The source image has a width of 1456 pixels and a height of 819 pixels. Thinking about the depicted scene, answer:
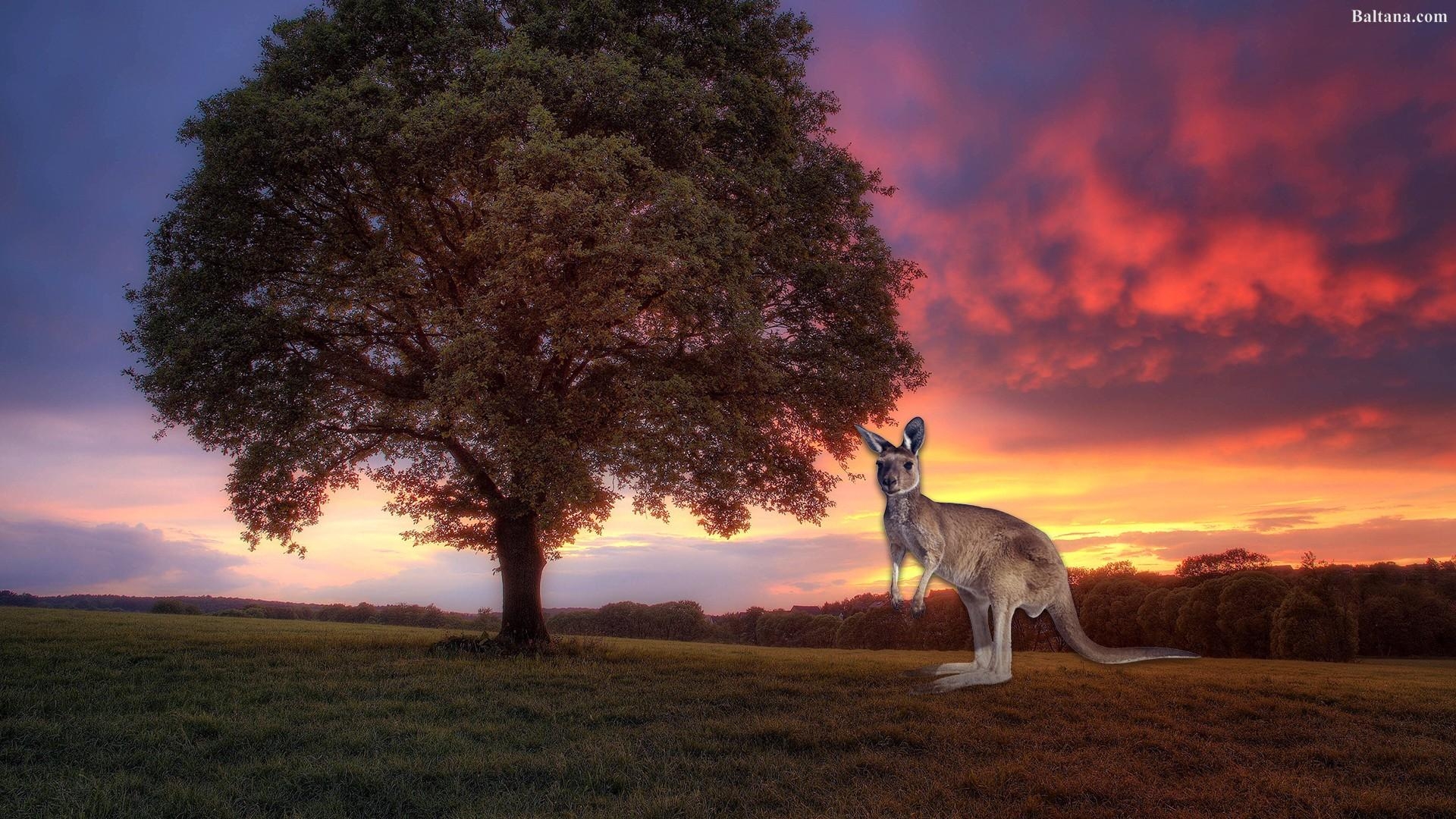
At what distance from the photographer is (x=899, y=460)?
6.49m

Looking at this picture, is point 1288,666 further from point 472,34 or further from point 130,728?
point 472,34

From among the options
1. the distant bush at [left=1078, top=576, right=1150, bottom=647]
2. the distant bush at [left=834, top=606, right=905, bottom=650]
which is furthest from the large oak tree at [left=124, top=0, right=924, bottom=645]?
the distant bush at [left=1078, top=576, right=1150, bottom=647]

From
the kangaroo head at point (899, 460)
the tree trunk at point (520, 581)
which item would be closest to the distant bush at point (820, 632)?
the tree trunk at point (520, 581)

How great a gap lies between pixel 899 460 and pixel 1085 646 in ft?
10.0

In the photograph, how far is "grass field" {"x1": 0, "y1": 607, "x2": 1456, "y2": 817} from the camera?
7598 millimetres

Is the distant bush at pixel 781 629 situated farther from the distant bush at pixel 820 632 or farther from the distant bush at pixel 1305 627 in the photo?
the distant bush at pixel 1305 627

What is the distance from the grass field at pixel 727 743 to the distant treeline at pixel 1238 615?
971 mm

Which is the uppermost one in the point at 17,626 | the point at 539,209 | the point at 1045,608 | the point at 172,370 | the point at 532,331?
the point at 539,209

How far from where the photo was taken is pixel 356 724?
446 inches

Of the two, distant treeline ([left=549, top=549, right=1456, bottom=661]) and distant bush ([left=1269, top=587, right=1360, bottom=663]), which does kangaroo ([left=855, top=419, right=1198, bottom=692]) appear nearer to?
distant treeline ([left=549, top=549, right=1456, bottom=661])

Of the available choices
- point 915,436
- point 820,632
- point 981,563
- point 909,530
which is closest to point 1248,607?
point 981,563

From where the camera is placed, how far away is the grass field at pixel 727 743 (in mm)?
7598

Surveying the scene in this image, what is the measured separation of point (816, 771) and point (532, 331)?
40.1ft

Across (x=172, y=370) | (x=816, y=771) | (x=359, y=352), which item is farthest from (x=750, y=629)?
(x=816, y=771)
